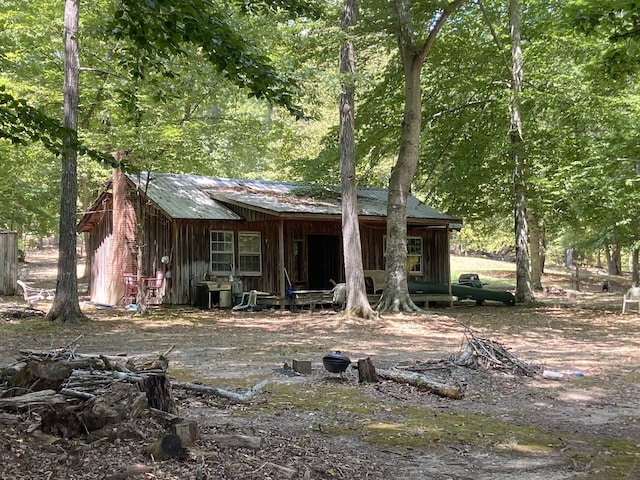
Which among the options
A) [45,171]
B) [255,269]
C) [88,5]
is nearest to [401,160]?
[255,269]

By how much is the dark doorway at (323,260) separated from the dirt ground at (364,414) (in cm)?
930

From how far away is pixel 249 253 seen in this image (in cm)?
2062

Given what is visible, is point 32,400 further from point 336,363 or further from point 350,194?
point 350,194

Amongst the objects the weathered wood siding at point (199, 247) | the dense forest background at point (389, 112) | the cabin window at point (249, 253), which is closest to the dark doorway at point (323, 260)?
the weathered wood siding at point (199, 247)

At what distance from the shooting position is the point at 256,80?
525 cm

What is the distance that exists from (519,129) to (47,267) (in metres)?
29.8

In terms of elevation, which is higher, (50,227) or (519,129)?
(519,129)

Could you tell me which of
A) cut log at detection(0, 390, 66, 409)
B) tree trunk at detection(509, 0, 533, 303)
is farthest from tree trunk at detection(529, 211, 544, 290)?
cut log at detection(0, 390, 66, 409)

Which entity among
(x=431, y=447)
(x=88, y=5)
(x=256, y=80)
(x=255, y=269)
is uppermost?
(x=88, y=5)

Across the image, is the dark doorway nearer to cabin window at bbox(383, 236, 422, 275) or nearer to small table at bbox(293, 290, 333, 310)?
cabin window at bbox(383, 236, 422, 275)

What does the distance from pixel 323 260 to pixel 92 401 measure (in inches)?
738

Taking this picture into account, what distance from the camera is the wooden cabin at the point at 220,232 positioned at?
63.4 feet

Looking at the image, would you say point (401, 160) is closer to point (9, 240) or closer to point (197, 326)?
point (197, 326)

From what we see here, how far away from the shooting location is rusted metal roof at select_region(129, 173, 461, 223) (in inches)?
740
